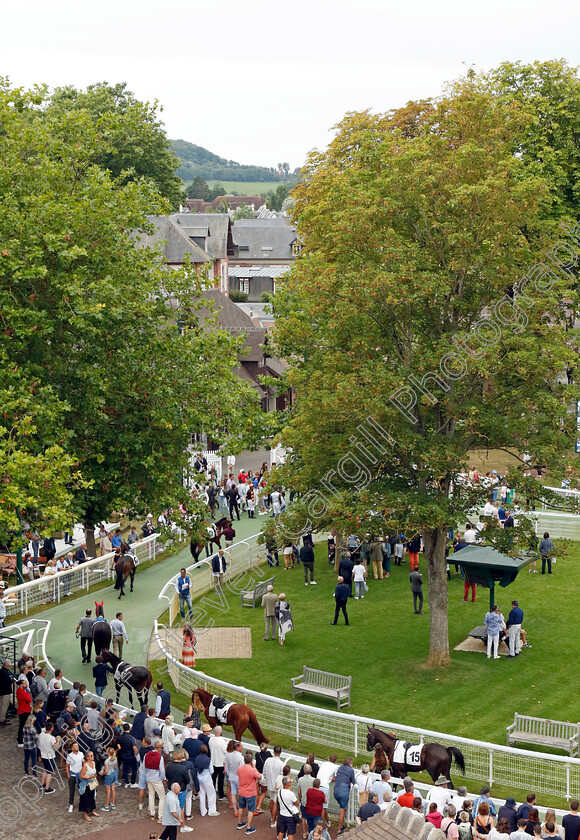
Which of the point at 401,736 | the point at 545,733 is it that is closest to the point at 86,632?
the point at 401,736

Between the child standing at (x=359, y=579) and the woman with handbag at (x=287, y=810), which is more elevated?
the woman with handbag at (x=287, y=810)

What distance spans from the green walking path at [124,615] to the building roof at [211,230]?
57.2 m

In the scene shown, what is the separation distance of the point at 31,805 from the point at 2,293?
11.4 meters

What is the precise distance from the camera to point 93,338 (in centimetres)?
2459

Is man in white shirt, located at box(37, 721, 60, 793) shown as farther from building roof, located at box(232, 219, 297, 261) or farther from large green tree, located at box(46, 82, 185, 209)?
building roof, located at box(232, 219, 297, 261)

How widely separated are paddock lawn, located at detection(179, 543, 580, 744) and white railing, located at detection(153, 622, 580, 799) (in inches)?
78.3

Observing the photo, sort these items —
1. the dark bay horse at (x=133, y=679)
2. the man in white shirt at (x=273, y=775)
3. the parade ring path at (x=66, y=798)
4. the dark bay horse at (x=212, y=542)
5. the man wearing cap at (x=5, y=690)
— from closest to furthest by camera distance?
the parade ring path at (x=66, y=798), the man in white shirt at (x=273, y=775), the man wearing cap at (x=5, y=690), the dark bay horse at (x=133, y=679), the dark bay horse at (x=212, y=542)

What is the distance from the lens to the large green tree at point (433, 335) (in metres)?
22.9

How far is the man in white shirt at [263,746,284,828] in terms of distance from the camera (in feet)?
54.9

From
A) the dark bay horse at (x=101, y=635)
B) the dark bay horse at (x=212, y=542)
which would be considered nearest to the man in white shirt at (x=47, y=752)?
the dark bay horse at (x=101, y=635)

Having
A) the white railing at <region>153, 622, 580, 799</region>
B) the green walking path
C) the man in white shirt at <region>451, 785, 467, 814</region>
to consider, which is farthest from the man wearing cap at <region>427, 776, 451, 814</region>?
the green walking path

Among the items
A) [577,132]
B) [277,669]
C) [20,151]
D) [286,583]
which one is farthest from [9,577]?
[577,132]

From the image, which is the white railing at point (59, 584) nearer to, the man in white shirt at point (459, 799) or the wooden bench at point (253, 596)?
the wooden bench at point (253, 596)

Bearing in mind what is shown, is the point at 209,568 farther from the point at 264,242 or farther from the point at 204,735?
the point at 264,242
